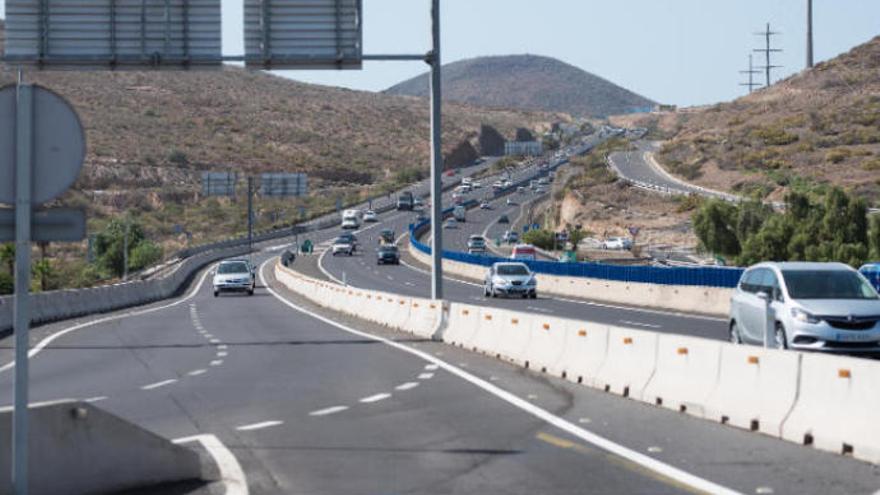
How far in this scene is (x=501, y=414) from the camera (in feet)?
53.4

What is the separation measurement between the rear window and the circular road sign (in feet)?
187

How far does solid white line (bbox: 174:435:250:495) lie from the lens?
11.2 m

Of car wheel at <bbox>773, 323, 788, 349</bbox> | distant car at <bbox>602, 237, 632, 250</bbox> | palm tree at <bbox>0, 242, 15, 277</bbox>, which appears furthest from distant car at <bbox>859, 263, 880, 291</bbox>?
palm tree at <bbox>0, 242, 15, 277</bbox>

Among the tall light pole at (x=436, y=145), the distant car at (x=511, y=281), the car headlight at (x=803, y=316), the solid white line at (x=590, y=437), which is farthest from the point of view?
the distant car at (x=511, y=281)

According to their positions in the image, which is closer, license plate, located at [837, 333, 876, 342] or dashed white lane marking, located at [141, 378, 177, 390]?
dashed white lane marking, located at [141, 378, 177, 390]

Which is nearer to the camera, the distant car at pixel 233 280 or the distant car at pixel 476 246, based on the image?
the distant car at pixel 233 280

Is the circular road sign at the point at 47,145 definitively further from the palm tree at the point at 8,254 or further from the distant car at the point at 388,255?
the palm tree at the point at 8,254

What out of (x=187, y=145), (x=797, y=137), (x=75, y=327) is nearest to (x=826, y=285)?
(x=75, y=327)

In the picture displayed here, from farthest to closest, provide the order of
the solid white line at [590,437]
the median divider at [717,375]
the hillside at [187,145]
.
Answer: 1. the hillside at [187,145]
2. the median divider at [717,375]
3. the solid white line at [590,437]

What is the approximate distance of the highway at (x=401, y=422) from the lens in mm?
11562

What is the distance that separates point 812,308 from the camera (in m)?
21.8

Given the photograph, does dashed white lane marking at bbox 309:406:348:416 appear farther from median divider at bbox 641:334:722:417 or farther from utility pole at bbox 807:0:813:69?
utility pole at bbox 807:0:813:69

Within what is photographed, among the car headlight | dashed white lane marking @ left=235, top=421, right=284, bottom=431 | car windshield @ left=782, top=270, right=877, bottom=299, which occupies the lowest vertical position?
dashed white lane marking @ left=235, top=421, right=284, bottom=431

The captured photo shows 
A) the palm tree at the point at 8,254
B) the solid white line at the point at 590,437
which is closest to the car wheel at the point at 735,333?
the solid white line at the point at 590,437
